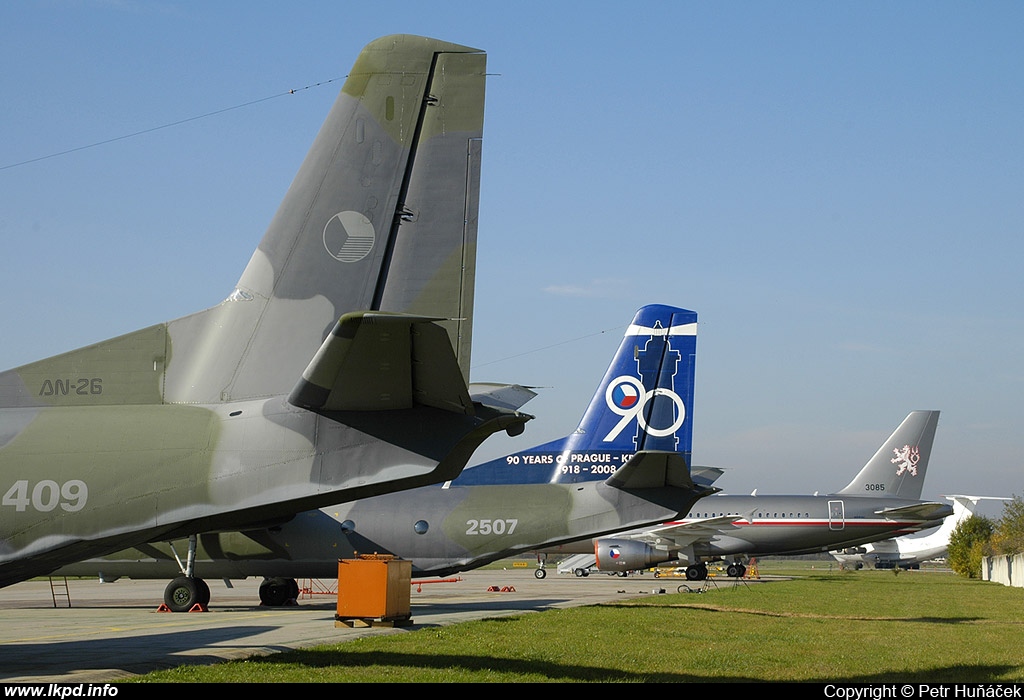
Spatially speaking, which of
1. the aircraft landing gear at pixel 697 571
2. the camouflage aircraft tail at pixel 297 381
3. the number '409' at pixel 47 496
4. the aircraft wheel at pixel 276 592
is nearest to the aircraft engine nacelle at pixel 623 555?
the aircraft landing gear at pixel 697 571

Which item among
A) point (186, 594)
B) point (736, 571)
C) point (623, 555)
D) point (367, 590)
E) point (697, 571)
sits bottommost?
Answer: point (736, 571)

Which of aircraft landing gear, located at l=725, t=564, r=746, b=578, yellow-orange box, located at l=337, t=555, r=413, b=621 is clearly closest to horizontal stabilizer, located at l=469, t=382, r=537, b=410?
yellow-orange box, located at l=337, t=555, r=413, b=621

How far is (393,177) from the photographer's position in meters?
10.5

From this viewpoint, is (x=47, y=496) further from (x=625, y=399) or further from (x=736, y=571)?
(x=736, y=571)

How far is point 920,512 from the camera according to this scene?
49.0 metres

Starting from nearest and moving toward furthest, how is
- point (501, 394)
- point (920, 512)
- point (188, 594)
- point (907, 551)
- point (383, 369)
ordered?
point (383, 369) → point (501, 394) → point (188, 594) → point (920, 512) → point (907, 551)

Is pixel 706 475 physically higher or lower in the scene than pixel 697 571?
higher

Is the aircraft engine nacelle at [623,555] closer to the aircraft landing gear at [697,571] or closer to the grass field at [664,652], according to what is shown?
the aircraft landing gear at [697,571]

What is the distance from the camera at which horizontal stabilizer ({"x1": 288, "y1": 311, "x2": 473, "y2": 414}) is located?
25.6 feet

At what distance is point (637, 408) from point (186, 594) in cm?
1300

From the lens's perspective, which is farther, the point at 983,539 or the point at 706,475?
the point at 983,539

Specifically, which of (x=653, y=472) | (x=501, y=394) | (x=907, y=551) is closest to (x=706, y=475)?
(x=653, y=472)
